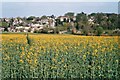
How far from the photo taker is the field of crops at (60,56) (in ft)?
16.8

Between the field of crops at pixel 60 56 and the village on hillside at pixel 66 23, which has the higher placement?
the village on hillside at pixel 66 23

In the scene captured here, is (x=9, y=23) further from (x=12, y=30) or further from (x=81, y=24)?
(x=81, y=24)

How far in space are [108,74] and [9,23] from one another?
5.84ft

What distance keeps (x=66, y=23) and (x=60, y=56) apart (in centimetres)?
54

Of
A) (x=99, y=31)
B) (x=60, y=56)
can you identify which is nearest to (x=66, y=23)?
(x=60, y=56)

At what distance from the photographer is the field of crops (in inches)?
202

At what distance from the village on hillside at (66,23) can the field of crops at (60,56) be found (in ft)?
0.43

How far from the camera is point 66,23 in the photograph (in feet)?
17.5

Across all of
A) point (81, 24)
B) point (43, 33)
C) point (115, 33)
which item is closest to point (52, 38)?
point (43, 33)

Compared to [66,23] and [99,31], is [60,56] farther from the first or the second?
[99,31]

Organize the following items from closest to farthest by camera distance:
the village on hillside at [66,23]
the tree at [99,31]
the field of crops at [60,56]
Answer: the field of crops at [60,56]
the village on hillside at [66,23]
the tree at [99,31]

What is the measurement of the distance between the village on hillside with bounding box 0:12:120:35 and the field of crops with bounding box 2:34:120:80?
131 mm

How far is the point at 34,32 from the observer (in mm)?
5500

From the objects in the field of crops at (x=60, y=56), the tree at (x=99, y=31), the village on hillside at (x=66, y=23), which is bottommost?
the field of crops at (x=60, y=56)
